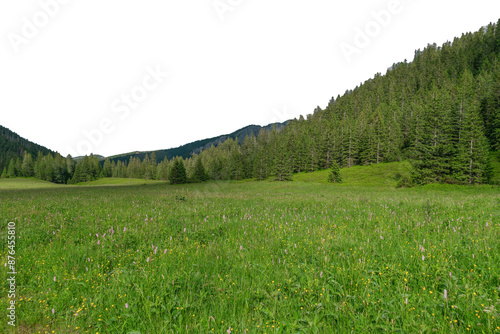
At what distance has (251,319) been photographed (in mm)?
2699

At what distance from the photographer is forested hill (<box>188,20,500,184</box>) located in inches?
1537

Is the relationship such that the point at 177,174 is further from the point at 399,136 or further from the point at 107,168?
the point at 107,168

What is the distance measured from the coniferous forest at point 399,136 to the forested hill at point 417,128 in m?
0.26

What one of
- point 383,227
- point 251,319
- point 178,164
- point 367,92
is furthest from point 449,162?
point 367,92

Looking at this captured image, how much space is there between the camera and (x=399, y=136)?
82562 mm

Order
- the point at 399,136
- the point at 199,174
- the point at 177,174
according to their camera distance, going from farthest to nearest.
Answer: the point at 399,136 < the point at 199,174 < the point at 177,174

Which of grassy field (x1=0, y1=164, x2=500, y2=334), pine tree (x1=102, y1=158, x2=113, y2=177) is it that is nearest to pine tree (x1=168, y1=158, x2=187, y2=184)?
grassy field (x1=0, y1=164, x2=500, y2=334)

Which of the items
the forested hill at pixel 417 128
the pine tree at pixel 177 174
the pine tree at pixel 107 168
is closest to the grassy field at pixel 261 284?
the forested hill at pixel 417 128

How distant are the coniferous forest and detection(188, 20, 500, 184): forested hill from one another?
263 millimetres

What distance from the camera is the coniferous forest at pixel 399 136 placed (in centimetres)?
3965

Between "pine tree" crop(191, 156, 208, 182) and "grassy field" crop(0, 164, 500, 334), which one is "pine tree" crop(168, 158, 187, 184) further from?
"grassy field" crop(0, 164, 500, 334)

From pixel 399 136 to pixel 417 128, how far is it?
10.7 metres

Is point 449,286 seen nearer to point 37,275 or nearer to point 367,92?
point 37,275

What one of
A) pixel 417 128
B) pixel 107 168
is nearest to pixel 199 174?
pixel 417 128
